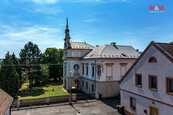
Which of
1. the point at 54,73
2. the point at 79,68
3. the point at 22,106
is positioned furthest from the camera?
the point at 54,73

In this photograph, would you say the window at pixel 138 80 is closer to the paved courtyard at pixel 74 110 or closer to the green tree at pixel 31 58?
the paved courtyard at pixel 74 110

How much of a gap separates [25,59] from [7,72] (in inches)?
460

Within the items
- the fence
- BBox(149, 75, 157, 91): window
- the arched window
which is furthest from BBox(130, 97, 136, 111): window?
the fence

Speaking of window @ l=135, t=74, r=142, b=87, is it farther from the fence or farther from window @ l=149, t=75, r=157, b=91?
the fence

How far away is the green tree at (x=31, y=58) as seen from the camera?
3844 centimetres

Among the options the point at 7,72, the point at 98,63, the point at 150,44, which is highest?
the point at 150,44

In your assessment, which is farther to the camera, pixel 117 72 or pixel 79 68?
pixel 79 68

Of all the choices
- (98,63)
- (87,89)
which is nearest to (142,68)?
(98,63)

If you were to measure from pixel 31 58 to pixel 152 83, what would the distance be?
3724 centimetres

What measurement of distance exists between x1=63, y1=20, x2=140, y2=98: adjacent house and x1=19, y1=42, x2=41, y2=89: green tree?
12.1m

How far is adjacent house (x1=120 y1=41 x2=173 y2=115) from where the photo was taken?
1147 cm

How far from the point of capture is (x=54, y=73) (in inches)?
1924

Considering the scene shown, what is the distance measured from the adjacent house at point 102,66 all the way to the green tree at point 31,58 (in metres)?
12.1

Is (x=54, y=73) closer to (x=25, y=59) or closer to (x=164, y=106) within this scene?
(x=25, y=59)
